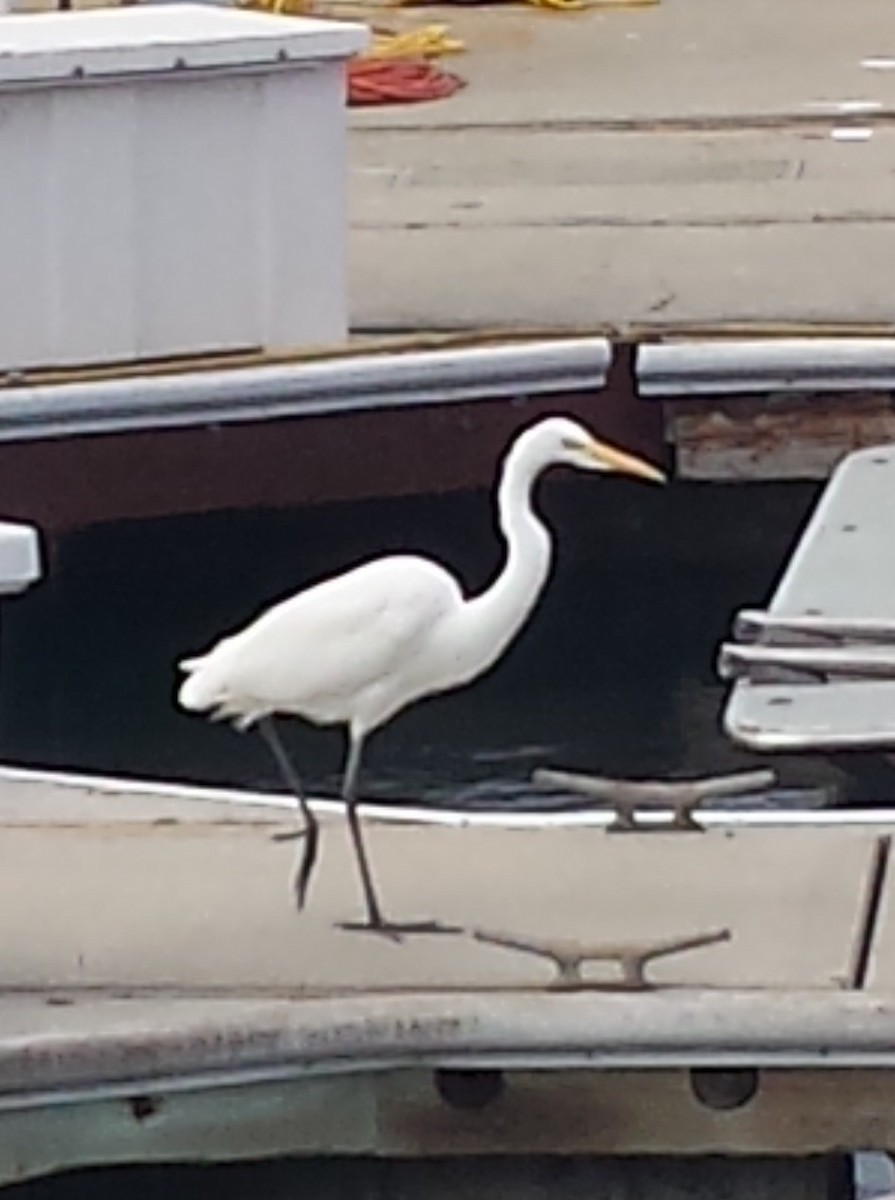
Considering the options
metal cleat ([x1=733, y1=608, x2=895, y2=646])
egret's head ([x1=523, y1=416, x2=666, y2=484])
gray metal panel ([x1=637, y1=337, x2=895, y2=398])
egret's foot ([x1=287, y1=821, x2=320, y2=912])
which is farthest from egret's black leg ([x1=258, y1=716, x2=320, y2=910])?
gray metal panel ([x1=637, y1=337, x2=895, y2=398])

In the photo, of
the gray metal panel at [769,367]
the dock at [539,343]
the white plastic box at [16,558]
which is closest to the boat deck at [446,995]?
the white plastic box at [16,558]

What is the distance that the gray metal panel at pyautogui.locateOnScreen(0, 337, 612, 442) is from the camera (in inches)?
299

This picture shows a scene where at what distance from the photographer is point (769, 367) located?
800cm

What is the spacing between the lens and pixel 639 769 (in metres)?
8.84

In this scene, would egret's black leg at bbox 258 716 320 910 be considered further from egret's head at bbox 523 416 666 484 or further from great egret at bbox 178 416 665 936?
egret's head at bbox 523 416 666 484

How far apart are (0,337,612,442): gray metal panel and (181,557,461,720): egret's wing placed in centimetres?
237

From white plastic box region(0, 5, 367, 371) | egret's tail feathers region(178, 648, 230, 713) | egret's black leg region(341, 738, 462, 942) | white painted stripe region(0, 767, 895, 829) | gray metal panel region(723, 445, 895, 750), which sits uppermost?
white plastic box region(0, 5, 367, 371)

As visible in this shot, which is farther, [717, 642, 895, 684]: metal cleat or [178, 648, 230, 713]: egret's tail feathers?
[717, 642, 895, 684]: metal cleat

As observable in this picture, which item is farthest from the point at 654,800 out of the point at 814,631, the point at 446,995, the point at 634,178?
the point at 634,178

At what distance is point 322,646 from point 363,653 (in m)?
0.06

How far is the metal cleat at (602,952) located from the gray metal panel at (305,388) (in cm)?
266

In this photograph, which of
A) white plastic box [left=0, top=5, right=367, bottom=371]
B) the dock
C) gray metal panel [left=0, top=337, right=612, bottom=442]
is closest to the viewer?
white plastic box [left=0, top=5, right=367, bottom=371]

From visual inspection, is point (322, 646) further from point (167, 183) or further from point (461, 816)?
point (167, 183)

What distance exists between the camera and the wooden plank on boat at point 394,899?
16.7 ft
